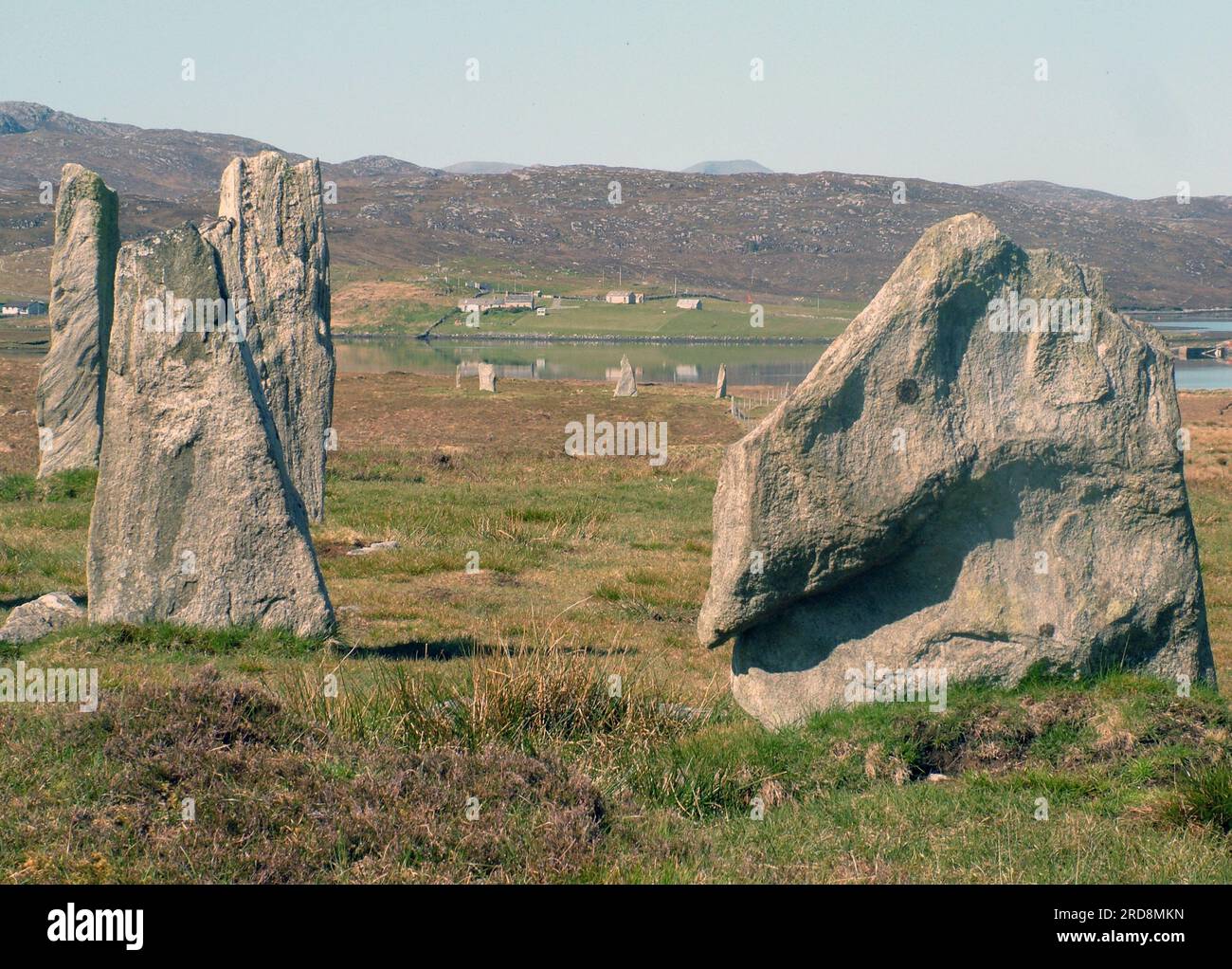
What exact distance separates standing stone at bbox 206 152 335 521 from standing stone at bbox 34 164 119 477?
3.00 m

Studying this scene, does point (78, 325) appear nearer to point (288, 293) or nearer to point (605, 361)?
point (288, 293)

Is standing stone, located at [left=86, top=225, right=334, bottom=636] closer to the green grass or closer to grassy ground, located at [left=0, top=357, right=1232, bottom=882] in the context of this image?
grassy ground, located at [left=0, top=357, right=1232, bottom=882]

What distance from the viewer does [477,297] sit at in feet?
505

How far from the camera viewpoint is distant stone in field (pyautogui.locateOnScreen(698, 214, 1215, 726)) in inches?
351

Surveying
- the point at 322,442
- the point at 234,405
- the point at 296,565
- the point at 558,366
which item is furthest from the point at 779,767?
the point at 558,366

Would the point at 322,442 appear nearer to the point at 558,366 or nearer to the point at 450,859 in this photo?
the point at 450,859

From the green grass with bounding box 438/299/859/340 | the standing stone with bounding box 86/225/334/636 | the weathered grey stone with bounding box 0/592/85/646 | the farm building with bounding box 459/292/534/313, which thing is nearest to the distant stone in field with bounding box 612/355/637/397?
the weathered grey stone with bounding box 0/592/85/646

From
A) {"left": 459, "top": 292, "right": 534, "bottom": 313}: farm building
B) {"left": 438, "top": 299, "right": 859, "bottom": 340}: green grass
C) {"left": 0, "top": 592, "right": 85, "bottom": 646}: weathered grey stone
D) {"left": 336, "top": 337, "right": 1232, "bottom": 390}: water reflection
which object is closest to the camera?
{"left": 0, "top": 592, "right": 85, "bottom": 646}: weathered grey stone

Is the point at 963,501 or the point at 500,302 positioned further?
the point at 500,302

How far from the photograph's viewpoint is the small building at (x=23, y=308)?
116 metres

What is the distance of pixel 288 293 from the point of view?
20.2 metres

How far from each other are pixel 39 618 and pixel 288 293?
9696mm

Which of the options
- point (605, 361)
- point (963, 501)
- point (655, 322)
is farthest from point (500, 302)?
point (963, 501)
